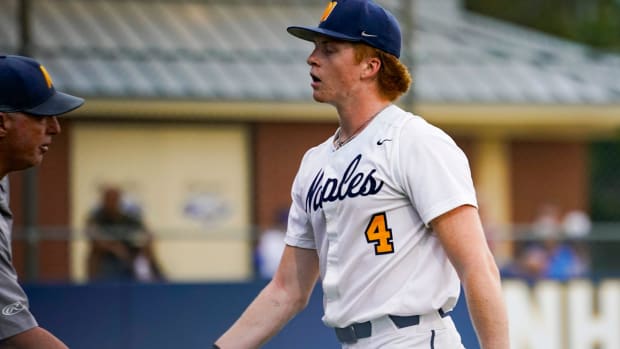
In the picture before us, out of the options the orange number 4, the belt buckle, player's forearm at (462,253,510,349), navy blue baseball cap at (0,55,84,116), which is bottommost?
the belt buckle

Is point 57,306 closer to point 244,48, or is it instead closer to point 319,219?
point 319,219

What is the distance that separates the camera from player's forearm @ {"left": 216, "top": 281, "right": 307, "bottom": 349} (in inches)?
163

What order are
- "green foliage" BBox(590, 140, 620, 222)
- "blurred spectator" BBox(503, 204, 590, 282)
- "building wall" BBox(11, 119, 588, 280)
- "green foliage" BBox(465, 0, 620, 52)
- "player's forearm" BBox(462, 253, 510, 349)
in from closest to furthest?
"player's forearm" BBox(462, 253, 510, 349) < "blurred spectator" BBox(503, 204, 590, 282) < "building wall" BBox(11, 119, 588, 280) < "green foliage" BBox(590, 140, 620, 222) < "green foliage" BBox(465, 0, 620, 52)

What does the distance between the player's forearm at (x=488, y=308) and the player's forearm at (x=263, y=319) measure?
0.84 m

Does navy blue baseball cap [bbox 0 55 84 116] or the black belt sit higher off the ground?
navy blue baseball cap [bbox 0 55 84 116]

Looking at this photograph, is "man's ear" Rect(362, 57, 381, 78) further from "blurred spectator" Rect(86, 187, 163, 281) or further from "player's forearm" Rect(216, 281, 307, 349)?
"blurred spectator" Rect(86, 187, 163, 281)

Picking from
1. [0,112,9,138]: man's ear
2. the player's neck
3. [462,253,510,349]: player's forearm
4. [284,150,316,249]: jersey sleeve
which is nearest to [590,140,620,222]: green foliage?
[284,150,316,249]: jersey sleeve

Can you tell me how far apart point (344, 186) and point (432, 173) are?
12.4 inches

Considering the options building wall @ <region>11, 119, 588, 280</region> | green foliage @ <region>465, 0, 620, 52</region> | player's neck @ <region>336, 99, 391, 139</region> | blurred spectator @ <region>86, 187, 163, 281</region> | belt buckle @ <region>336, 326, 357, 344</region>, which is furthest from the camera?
green foliage @ <region>465, 0, 620, 52</region>

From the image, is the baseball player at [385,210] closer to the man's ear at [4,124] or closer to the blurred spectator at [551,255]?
the man's ear at [4,124]

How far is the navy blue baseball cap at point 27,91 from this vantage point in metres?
3.83

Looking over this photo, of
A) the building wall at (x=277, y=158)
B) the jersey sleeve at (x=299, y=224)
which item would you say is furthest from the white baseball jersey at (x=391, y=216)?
the building wall at (x=277, y=158)

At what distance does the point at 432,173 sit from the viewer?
11.9 feet

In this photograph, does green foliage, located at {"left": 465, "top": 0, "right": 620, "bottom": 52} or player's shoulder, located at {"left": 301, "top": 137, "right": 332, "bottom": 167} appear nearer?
player's shoulder, located at {"left": 301, "top": 137, "right": 332, "bottom": 167}
